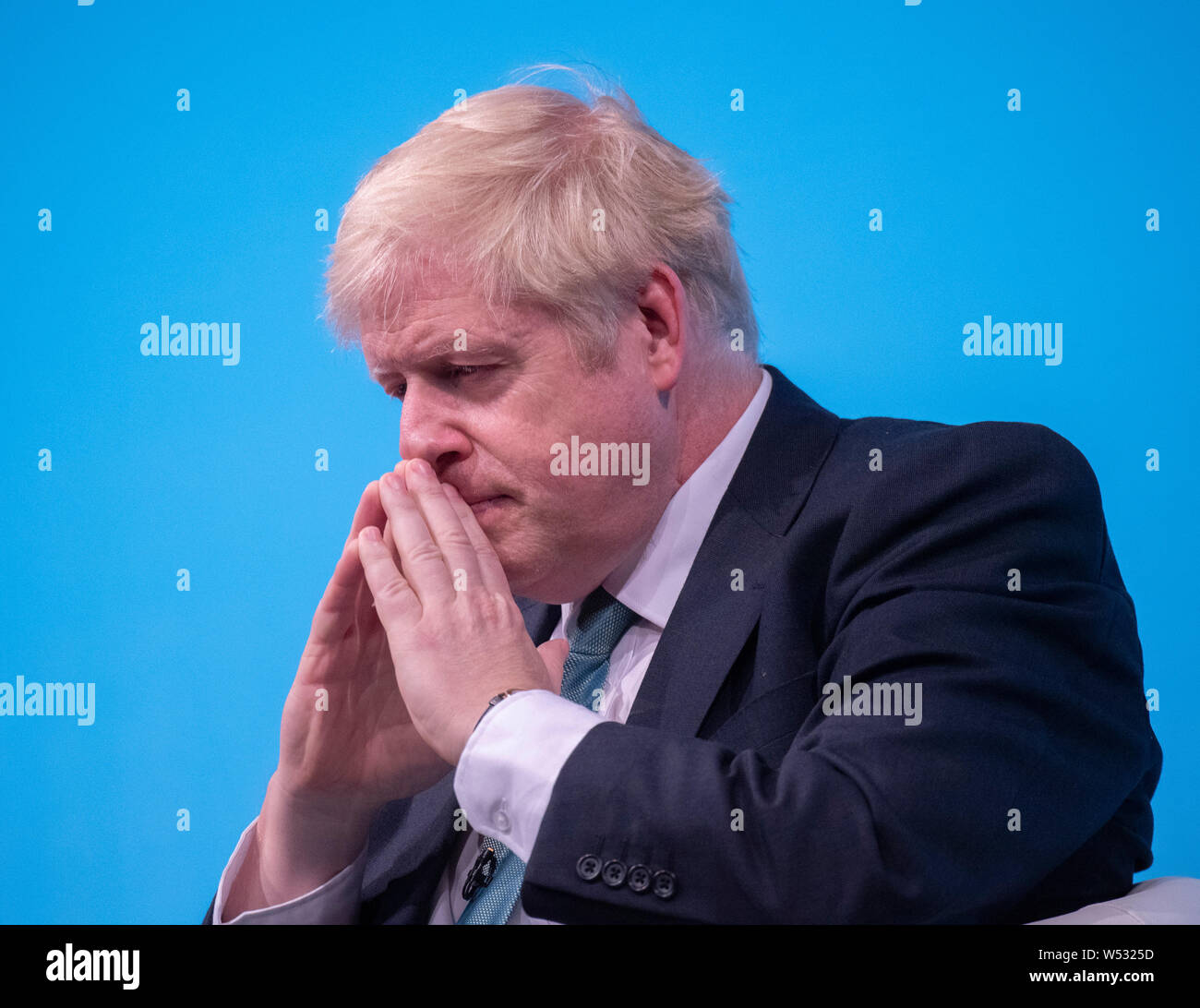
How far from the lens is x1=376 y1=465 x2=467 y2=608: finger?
138cm

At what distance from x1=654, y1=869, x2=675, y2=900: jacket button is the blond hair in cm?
65

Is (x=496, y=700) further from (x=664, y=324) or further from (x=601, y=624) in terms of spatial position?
(x=664, y=324)

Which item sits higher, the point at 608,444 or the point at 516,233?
the point at 516,233

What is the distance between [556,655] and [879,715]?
61 cm

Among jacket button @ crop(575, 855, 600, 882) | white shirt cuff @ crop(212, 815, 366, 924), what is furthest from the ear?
white shirt cuff @ crop(212, 815, 366, 924)

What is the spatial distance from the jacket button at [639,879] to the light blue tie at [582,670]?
1.37 feet

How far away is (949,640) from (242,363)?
139 cm

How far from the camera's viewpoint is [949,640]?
1223 millimetres

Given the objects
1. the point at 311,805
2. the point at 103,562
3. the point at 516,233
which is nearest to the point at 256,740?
the point at 103,562

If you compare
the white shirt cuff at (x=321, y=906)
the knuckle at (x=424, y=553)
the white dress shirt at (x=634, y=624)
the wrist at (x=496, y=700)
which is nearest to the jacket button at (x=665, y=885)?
the wrist at (x=496, y=700)

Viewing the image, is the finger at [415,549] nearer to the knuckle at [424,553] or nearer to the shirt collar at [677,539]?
the knuckle at [424,553]

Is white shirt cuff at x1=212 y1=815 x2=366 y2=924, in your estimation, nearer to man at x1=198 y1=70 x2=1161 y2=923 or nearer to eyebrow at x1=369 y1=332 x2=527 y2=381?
man at x1=198 y1=70 x2=1161 y2=923
